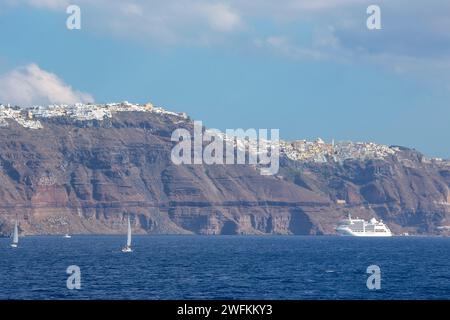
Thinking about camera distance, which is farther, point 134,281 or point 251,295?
point 134,281

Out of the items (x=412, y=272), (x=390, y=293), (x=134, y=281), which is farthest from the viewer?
(x=412, y=272)

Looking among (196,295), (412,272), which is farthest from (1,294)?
(412,272)
